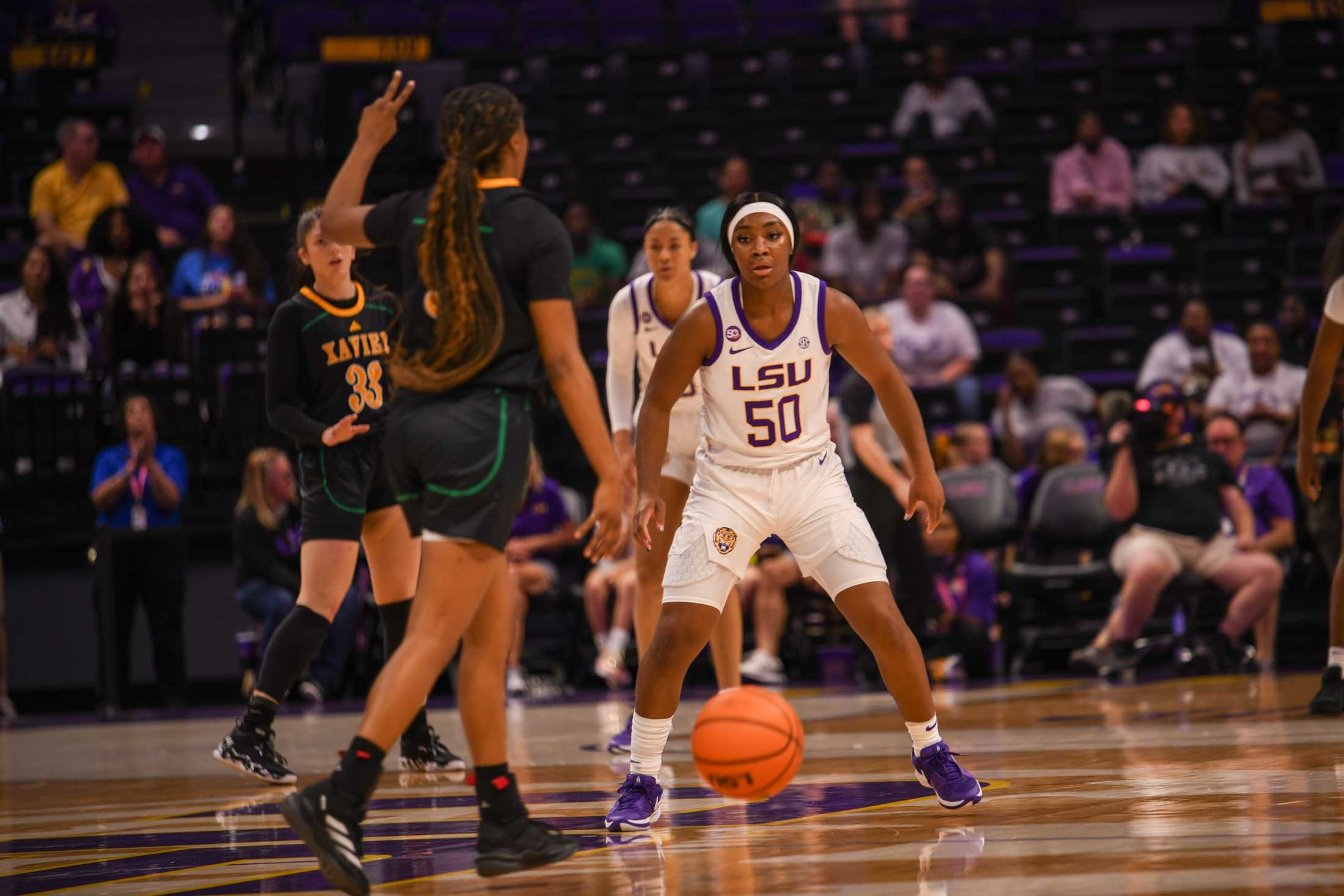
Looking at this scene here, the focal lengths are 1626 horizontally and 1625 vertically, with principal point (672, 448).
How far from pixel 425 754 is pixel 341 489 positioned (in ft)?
3.85

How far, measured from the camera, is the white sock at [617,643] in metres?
11.6

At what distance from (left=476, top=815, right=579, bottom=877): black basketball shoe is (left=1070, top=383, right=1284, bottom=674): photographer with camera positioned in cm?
726

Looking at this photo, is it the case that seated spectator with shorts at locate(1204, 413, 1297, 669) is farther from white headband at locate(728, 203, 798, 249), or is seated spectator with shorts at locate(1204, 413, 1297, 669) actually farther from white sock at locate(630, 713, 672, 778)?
white sock at locate(630, 713, 672, 778)

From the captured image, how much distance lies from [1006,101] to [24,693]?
1142 cm

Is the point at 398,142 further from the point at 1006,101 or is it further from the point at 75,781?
the point at 75,781

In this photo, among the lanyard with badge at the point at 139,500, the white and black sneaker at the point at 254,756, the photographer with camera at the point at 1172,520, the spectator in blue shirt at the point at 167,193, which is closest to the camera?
the white and black sneaker at the point at 254,756

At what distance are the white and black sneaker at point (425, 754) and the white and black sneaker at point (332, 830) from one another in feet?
8.60

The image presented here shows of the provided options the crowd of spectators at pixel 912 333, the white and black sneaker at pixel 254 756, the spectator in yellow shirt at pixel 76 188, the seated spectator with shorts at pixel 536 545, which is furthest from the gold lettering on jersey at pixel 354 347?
the spectator in yellow shirt at pixel 76 188

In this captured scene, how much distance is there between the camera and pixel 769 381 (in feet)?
17.1

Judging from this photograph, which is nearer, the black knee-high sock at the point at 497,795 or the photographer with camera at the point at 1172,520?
the black knee-high sock at the point at 497,795

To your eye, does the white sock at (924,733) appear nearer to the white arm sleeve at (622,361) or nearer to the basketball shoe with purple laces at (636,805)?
the basketball shoe with purple laces at (636,805)

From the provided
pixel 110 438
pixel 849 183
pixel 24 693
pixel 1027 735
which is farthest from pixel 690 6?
pixel 1027 735

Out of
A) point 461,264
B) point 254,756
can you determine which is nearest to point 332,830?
point 461,264

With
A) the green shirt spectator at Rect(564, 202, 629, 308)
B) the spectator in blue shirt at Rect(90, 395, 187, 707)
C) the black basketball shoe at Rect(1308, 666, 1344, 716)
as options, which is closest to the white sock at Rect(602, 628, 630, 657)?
the spectator in blue shirt at Rect(90, 395, 187, 707)
